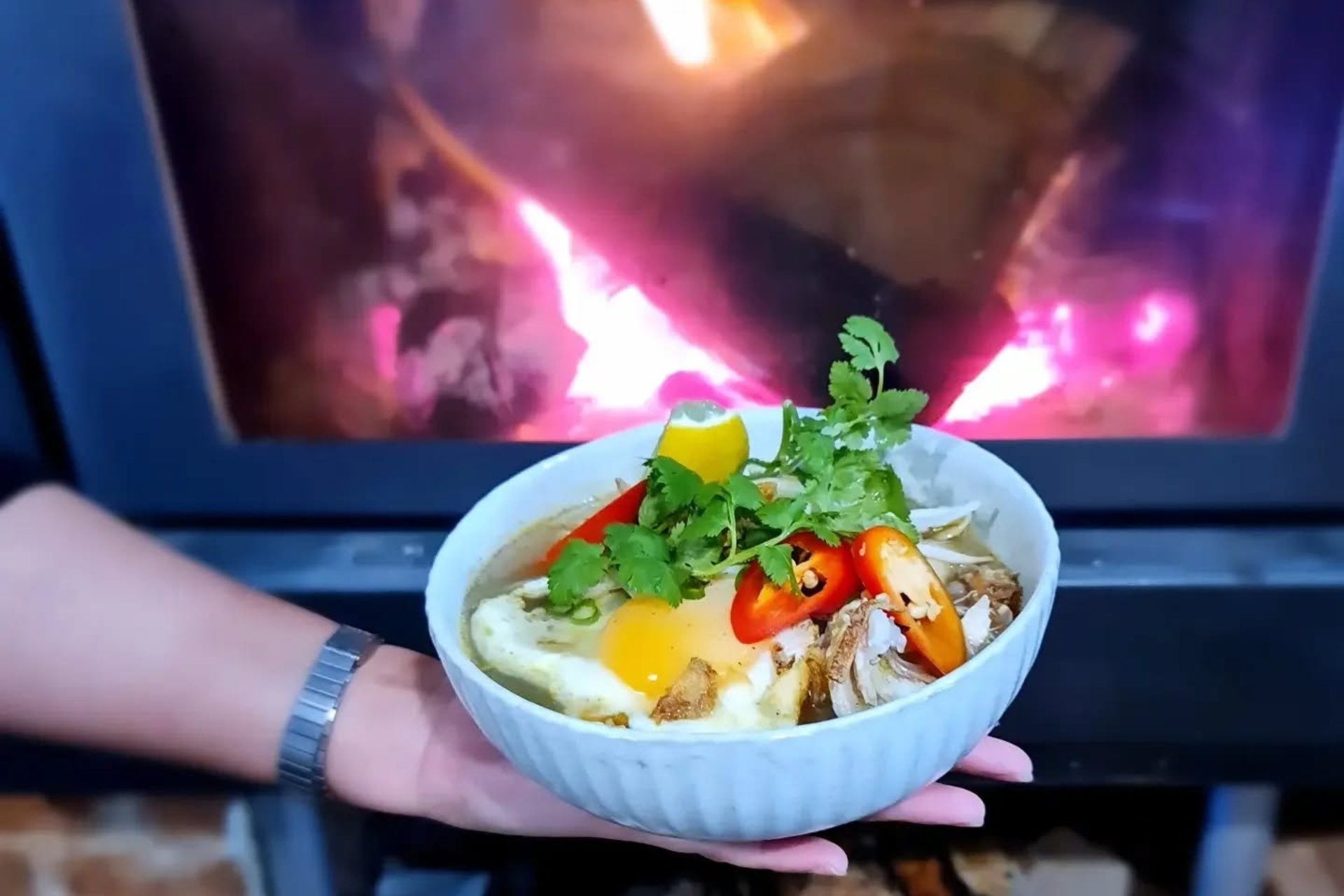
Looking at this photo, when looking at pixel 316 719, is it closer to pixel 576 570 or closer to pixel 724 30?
pixel 576 570

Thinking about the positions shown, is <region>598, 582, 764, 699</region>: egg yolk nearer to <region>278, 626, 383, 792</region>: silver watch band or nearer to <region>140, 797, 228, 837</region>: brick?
<region>278, 626, 383, 792</region>: silver watch band

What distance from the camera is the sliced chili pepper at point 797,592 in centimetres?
57

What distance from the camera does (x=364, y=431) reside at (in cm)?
98

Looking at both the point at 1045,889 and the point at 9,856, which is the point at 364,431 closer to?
the point at 9,856

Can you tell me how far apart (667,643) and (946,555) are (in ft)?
0.52

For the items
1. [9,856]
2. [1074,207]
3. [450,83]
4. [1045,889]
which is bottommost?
[1045,889]

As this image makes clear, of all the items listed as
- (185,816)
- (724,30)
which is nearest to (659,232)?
(724,30)

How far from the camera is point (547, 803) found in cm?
72

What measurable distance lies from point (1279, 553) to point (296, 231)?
30.1 inches

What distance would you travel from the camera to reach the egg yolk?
567 millimetres

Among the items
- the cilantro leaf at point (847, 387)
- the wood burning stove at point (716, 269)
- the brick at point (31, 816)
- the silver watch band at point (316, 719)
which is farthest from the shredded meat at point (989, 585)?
the brick at point (31, 816)

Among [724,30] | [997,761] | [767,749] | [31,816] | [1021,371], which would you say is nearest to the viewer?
[767,749]

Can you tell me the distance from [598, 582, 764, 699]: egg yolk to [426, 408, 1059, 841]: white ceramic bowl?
0.06 meters

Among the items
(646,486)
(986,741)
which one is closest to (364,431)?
(646,486)
